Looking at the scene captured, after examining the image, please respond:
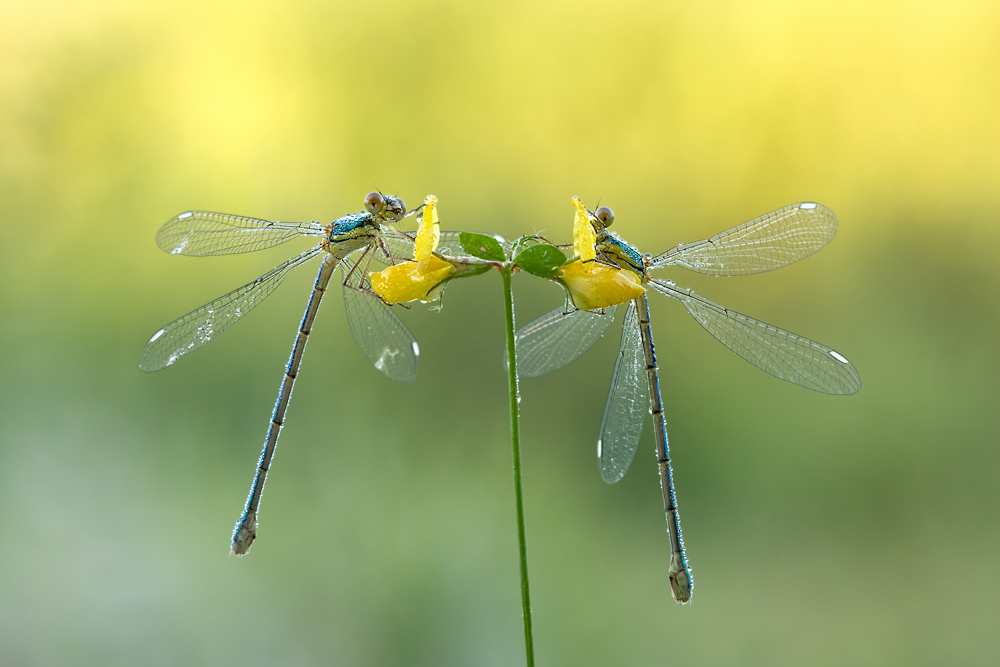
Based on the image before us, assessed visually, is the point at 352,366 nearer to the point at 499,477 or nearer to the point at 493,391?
the point at 493,391

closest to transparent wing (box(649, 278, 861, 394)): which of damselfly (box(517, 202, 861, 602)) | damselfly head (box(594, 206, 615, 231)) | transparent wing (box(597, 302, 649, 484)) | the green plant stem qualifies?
damselfly (box(517, 202, 861, 602))

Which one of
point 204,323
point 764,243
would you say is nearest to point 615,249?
point 764,243

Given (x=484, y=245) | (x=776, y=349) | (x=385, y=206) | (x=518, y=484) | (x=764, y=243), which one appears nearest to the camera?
(x=518, y=484)

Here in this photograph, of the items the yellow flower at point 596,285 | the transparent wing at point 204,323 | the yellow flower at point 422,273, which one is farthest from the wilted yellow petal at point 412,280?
the transparent wing at point 204,323

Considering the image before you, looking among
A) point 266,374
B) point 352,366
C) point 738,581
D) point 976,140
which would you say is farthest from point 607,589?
point 976,140

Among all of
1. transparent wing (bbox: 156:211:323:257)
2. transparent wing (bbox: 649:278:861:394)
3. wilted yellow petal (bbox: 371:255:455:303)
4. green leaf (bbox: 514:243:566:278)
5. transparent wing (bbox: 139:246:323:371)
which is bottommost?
green leaf (bbox: 514:243:566:278)

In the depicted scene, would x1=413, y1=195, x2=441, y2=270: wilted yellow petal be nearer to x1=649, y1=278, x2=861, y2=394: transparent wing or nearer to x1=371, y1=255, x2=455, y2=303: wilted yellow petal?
x1=371, y1=255, x2=455, y2=303: wilted yellow petal

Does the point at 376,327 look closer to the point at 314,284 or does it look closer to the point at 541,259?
the point at 314,284

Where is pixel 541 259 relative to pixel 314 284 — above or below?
below
